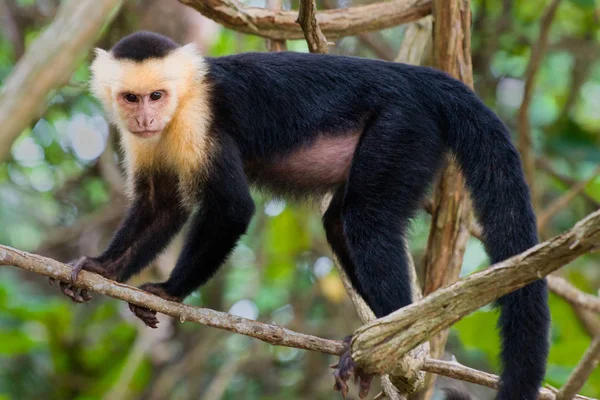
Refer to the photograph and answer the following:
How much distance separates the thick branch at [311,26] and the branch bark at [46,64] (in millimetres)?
2216

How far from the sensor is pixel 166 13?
5457mm

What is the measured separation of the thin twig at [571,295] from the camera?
13.3 feet

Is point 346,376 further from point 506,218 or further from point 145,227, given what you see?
point 145,227

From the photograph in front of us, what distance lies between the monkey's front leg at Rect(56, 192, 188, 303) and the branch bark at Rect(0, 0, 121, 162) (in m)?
2.17

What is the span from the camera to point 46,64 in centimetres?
99

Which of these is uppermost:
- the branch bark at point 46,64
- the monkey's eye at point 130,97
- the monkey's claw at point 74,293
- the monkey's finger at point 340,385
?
the branch bark at point 46,64

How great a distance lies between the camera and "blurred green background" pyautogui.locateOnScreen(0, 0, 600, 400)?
210 inches

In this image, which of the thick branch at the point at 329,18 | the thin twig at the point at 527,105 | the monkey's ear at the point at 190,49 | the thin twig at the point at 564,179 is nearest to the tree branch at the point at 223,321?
the monkey's ear at the point at 190,49

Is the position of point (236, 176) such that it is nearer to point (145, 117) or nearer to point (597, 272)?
point (145, 117)

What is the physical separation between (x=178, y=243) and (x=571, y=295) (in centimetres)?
312

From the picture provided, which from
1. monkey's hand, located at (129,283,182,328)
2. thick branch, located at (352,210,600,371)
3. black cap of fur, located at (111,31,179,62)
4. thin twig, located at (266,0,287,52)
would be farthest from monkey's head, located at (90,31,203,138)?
thick branch, located at (352,210,600,371)

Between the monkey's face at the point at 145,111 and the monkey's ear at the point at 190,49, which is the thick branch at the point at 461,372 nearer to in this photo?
the monkey's face at the point at 145,111

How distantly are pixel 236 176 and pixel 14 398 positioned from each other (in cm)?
361

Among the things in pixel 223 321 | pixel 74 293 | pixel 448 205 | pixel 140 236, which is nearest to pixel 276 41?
pixel 448 205
